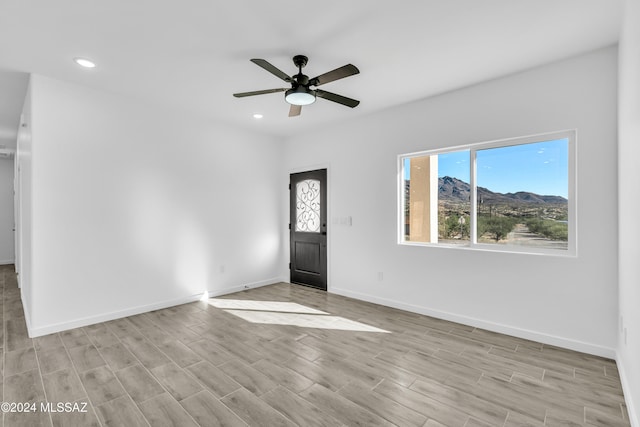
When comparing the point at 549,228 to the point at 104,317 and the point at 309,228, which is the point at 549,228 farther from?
the point at 104,317

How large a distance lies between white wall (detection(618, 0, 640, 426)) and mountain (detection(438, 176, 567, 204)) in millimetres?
725

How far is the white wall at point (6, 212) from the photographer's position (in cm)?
744

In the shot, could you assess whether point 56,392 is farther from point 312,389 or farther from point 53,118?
point 53,118

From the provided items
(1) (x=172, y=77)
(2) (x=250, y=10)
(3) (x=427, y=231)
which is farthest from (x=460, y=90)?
(1) (x=172, y=77)

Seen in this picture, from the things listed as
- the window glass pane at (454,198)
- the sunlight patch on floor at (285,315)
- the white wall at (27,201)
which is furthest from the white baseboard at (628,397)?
the white wall at (27,201)

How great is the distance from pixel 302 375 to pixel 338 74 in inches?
98.4

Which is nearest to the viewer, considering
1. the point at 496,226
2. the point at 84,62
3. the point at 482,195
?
the point at 84,62

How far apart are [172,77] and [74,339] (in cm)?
295

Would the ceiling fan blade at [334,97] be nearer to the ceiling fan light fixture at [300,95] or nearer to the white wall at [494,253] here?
the ceiling fan light fixture at [300,95]

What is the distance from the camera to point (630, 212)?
2.03 m

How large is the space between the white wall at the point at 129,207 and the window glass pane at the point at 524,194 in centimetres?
364

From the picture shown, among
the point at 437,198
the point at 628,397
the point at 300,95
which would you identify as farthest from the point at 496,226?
the point at 300,95

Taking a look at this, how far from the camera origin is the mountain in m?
3.23

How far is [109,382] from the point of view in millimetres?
2406
